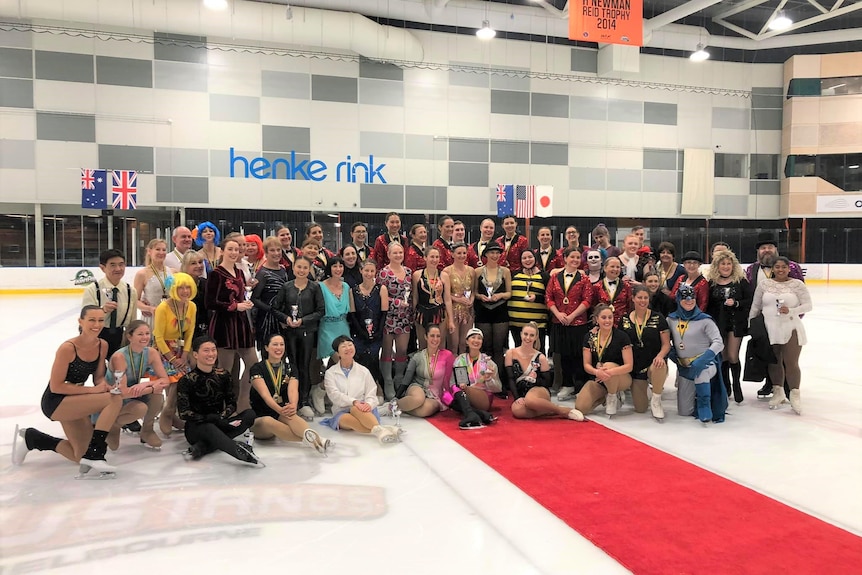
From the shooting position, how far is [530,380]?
572 centimetres

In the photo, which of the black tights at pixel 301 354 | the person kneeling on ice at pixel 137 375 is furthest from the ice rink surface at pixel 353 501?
the black tights at pixel 301 354

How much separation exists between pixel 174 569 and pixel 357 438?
219cm

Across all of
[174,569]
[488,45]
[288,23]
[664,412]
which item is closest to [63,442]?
[174,569]

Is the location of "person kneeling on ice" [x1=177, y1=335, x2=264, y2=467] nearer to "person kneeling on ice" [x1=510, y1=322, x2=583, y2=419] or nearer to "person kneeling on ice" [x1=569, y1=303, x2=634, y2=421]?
"person kneeling on ice" [x1=510, y1=322, x2=583, y2=419]

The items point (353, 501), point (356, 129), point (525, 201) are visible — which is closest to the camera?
point (353, 501)

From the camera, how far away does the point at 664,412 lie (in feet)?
19.0

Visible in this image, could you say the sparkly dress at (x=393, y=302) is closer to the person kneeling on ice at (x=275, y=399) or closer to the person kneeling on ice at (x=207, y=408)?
the person kneeling on ice at (x=275, y=399)

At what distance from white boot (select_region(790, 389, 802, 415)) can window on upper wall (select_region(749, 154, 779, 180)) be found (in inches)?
806

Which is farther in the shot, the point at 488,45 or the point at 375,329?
the point at 488,45

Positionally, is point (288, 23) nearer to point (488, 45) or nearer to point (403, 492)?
point (488, 45)

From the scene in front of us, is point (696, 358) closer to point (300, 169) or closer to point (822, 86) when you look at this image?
point (300, 169)

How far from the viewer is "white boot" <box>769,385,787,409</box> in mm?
5977

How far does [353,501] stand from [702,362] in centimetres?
344

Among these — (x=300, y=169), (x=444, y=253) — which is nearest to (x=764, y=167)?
(x=300, y=169)
